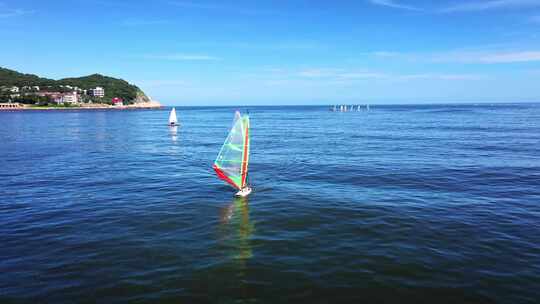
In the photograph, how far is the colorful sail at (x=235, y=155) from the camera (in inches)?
1038

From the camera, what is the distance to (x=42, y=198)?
26.2 m

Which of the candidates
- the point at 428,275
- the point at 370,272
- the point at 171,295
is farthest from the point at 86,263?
the point at 428,275

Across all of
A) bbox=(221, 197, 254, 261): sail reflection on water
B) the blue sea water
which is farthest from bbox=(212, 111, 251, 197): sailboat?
bbox=(221, 197, 254, 261): sail reflection on water

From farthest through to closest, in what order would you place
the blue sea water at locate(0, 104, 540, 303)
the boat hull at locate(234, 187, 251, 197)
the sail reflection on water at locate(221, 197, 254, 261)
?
the boat hull at locate(234, 187, 251, 197) → the sail reflection on water at locate(221, 197, 254, 261) → the blue sea water at locate(0, 104, 540, 303)

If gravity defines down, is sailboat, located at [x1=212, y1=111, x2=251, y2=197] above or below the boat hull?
above

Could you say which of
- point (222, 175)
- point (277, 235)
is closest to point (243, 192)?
point (222, 175)

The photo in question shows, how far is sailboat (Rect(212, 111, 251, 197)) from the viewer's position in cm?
2636

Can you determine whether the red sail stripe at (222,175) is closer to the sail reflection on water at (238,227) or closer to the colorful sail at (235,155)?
the colorful sail at (235,155)

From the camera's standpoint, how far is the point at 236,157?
88.6ft

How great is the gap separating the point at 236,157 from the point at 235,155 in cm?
18

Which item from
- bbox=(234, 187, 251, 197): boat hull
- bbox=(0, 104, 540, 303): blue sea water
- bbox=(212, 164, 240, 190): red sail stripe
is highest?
bbox=(212, 164, 240, 190): red sail stripe

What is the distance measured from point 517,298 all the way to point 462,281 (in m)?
1.82

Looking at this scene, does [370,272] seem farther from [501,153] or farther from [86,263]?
[501,153]

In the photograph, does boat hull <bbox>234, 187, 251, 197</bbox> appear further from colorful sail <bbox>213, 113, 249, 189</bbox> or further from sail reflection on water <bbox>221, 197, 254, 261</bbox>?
sail reflection on water <bbox>221, 197, 254, 261</bbox>
